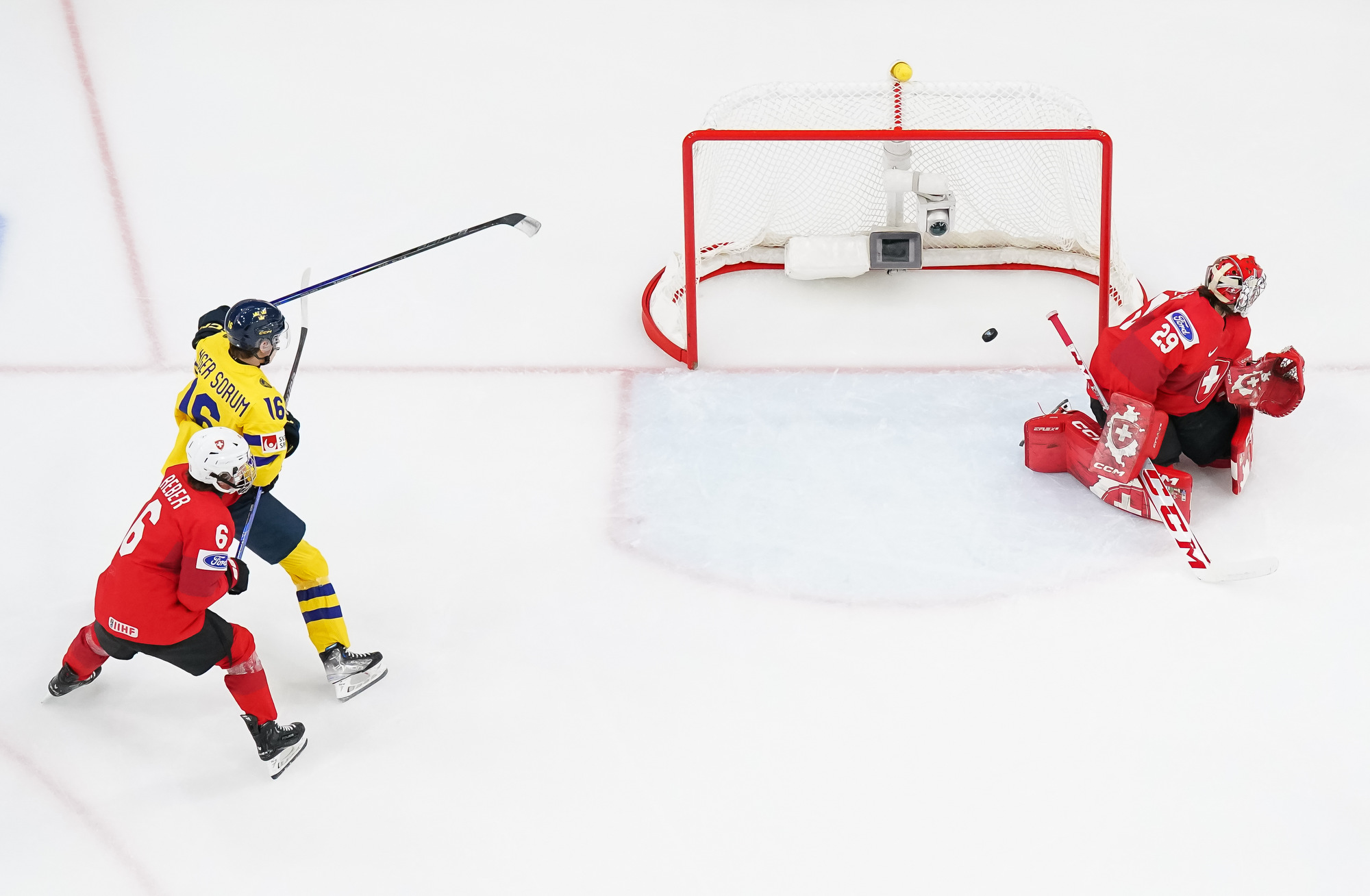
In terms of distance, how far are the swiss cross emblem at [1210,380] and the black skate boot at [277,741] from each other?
8.55 ft

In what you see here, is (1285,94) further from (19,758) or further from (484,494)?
(19,758)

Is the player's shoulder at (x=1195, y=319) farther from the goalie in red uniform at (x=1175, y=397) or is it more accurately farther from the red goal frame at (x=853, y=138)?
the red goal frame at (x=853, y=138)

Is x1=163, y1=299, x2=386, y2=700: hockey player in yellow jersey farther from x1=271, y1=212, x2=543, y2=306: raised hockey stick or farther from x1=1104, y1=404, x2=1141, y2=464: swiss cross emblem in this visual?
x1=1104, y1=404, x2=1141, y2=464: swiss cross emblem

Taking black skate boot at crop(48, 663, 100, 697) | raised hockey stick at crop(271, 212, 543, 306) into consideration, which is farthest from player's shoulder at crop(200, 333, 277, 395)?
black skate boot at crop(48, 663, 100, 697)

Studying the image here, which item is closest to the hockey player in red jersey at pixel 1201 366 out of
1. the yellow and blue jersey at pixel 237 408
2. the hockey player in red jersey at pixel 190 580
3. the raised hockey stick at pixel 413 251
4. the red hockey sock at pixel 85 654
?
the raised hockey stick at pixel 413 251

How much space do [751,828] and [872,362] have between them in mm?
2062

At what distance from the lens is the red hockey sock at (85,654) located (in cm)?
339

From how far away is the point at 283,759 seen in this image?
334 cm

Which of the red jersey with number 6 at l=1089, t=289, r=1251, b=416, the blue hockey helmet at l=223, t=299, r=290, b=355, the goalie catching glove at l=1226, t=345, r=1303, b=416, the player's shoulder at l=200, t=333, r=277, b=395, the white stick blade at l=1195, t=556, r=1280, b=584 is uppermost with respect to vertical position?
the blue hockey helmet at l=223, t=299, r=290, b=355

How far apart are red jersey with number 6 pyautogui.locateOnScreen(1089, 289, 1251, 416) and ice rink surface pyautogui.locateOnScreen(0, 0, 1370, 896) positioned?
1.23 feet

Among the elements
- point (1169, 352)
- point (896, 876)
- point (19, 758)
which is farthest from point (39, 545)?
point (1169, 352)

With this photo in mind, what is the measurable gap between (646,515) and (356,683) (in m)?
1.02

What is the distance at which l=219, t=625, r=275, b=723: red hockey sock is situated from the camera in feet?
10.6

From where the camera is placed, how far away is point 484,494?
14.0 ft
